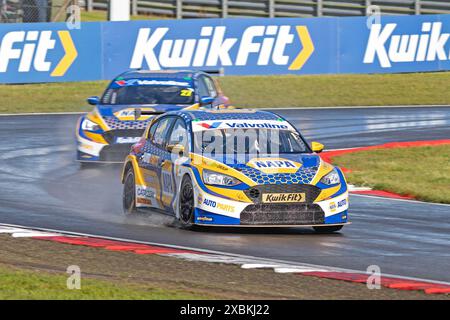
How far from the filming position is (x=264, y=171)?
42.9ft

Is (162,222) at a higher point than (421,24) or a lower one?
lower

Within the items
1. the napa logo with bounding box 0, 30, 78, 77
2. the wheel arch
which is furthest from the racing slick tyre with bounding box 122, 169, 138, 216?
the napa logo with bounding box 0, 30, 78, 77

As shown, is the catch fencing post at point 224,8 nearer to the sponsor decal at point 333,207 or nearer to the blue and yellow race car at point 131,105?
the blue and yellow race car at point 131,105

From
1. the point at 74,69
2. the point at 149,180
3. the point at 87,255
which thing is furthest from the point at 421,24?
the point at 87,255

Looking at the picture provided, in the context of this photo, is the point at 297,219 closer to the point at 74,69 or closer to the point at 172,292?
the point at 172,292

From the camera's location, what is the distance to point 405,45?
35.7 metres

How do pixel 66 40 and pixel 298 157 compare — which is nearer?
pixel 298 157

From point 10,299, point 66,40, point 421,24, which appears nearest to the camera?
point 10,299

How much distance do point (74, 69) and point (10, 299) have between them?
25048 millimetres

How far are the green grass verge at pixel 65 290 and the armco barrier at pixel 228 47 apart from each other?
23.2m

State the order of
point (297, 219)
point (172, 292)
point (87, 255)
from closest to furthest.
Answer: point (172, 292)
point (87, 255)
point (297, 219)

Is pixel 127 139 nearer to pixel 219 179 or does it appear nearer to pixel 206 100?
pixel 206 100

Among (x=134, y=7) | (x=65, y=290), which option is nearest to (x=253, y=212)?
(x=65, y=290)

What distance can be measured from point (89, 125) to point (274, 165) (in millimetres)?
7407
